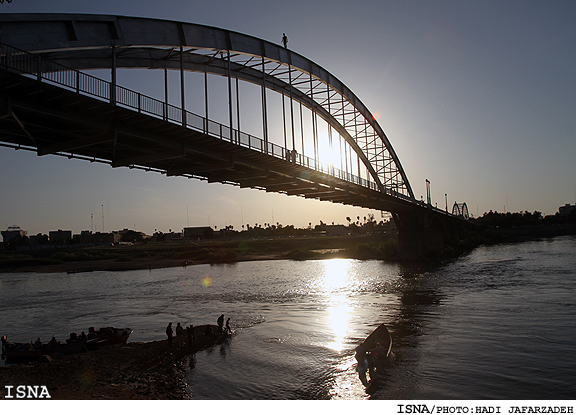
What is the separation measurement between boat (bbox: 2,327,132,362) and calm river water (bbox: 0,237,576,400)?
199cm

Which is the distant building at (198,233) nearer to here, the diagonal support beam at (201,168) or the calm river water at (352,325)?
the calm river water at (352,325)

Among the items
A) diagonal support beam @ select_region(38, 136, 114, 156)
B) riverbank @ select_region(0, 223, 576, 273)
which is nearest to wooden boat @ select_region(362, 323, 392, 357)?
diagonal support beam @ select_region(38, 136, 114, 156)

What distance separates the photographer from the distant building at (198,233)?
186625 millimetres

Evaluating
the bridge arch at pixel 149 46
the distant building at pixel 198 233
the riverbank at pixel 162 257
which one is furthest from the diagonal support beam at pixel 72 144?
the distant building at pixel 198 233

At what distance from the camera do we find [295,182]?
32.5 m

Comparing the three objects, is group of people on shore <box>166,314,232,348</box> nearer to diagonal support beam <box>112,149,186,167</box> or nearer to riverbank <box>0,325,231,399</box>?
riverbank <box>0,325,231,399</box>

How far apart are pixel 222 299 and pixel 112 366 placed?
18291 millimetres

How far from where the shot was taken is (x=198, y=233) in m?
189

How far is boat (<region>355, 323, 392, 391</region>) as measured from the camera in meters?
13.6

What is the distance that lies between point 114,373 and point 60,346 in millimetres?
4578

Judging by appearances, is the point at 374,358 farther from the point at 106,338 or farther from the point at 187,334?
the point at 106,338

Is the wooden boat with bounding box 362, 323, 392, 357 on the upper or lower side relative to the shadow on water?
upper
